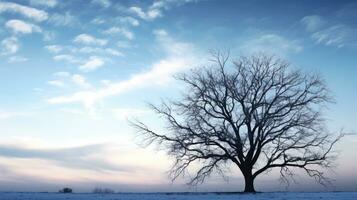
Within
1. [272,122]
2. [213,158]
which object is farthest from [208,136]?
[272,122]

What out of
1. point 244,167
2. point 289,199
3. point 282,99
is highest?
point 282,99

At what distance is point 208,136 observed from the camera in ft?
113

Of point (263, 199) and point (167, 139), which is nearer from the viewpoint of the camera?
point (263, 199)

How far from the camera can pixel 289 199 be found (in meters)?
20.7

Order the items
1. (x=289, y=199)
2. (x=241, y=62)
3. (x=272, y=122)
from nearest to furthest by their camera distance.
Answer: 1. (x=289, y=199)
2. (x=272, y=122)
3. (x=241, y=62)

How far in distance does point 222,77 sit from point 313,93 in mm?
7531

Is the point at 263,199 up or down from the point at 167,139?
down

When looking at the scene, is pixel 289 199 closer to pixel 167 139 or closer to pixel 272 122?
pixel 272 122

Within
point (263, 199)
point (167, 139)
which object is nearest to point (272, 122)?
point (167, 139)

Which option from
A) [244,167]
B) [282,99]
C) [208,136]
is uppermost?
[282,99]

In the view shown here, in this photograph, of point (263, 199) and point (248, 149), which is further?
point (248, 149)

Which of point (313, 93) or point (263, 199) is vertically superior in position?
point (313, 93)

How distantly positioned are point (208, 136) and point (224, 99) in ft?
10.9

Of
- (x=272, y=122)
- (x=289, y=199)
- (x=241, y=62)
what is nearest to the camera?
(x=289, y=199)
